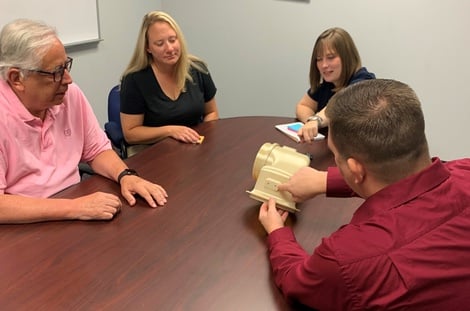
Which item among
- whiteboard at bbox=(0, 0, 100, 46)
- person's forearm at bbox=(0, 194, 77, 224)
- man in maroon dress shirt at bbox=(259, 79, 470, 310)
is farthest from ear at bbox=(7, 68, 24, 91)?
whiteboard at bbox=(0, 0, 100, 46)

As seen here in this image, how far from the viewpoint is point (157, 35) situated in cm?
232

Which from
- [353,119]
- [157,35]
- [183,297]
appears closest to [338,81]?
[157,35]

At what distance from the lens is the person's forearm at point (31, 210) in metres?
1.42

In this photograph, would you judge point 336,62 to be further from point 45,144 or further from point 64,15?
point 64,15

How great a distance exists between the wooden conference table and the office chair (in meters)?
0.79

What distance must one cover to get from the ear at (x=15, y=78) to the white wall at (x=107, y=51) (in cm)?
182

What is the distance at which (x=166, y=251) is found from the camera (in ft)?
4.22

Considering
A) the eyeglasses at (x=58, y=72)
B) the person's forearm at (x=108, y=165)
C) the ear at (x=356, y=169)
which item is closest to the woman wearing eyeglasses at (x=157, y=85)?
the person's forearm at (x=108, y=165)

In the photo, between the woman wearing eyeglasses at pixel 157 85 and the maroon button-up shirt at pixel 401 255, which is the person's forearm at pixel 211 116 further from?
the maroon button-up shirt at pixel 401 255

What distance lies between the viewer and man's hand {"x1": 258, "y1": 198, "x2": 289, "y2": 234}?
1346 millimetres

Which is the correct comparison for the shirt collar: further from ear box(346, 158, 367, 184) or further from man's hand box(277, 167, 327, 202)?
man's hand box(277, 167, 327, 202)

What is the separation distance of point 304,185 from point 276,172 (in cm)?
9

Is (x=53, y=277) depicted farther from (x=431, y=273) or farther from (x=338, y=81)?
(x=338, y=81)

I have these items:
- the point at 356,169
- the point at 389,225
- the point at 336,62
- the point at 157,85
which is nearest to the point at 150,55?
the point at 157,85
